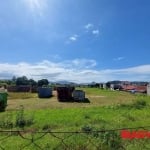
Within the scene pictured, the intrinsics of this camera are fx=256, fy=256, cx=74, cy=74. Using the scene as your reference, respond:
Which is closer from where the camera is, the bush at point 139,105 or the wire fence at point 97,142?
the wire fence at point 97,142

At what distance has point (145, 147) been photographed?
20.1 ft

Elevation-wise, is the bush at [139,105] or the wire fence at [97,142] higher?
the bush at [139,105]

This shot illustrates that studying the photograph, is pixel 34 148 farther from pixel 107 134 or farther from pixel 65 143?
pixel 107 134

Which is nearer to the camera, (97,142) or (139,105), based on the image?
(97,142)

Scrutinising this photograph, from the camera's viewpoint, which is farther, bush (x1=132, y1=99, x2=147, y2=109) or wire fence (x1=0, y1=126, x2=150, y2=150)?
bush (x1=132, y1=99, x2=147, y2=109)

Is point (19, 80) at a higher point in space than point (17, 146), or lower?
higher

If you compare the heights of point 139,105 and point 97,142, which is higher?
point 139,105

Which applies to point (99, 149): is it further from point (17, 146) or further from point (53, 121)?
point (53, 121)

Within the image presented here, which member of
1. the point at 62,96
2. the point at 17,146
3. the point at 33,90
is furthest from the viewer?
the point at 33,90

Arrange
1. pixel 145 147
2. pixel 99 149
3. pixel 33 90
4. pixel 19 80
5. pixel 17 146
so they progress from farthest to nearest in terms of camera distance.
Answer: pixel 19 80, pixel 33 90, pixel 17 146, pixel 145 147, pixel 99 149

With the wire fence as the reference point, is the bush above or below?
above

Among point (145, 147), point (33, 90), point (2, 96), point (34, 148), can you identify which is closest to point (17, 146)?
point (34, 148)

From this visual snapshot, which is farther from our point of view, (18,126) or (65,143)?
(18,126)

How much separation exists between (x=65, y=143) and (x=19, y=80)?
91.2 meters
